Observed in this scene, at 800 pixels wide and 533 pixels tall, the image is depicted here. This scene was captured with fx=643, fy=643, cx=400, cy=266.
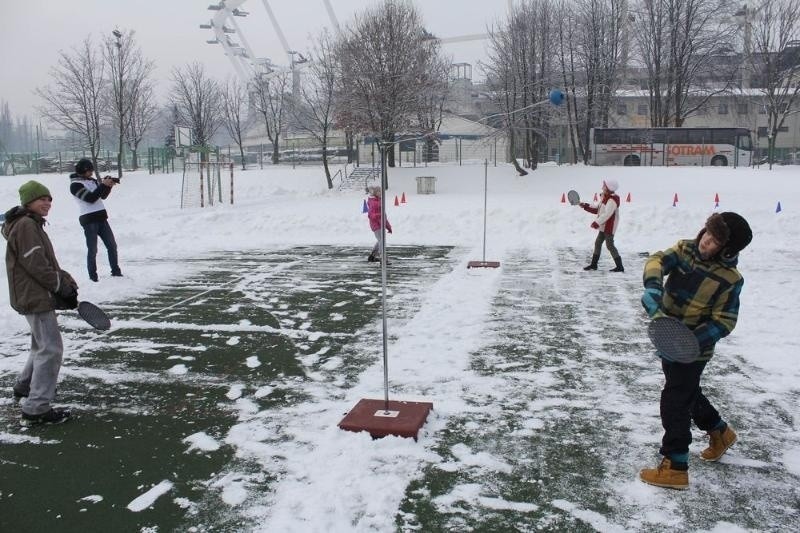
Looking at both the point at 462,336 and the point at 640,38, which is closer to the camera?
the point at 462,336

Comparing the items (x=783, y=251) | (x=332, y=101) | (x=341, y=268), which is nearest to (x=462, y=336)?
(x=341, y=268)

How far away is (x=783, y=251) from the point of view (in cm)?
1364

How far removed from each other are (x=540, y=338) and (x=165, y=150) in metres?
43.7

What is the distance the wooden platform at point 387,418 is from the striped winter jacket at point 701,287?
74.2 inches

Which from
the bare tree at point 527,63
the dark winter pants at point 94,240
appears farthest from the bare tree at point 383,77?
the dark winter pants at point 94,240

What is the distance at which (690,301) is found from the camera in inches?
149

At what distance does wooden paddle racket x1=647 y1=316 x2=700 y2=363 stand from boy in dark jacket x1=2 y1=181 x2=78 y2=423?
417 centimetres

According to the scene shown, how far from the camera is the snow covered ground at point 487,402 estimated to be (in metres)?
3.63

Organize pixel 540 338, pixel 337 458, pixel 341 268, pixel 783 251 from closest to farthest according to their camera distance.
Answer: pixel 337 458, pixel 540 338, pixel 341 268, pixel 783 251

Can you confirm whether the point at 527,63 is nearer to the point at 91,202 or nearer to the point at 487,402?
the point at 91,202

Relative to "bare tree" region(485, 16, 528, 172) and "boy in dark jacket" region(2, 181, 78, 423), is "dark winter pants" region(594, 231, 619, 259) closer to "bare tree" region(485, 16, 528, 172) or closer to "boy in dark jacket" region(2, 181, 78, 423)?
"boy in dark jacket" region(2, 181, 78, 423)

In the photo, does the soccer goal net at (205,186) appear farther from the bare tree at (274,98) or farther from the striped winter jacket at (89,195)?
the striped winter jacket at (89,195)

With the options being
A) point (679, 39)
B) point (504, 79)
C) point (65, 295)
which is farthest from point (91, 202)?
point (679, 39)

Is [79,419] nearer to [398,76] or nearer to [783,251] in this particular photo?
[783,251]
